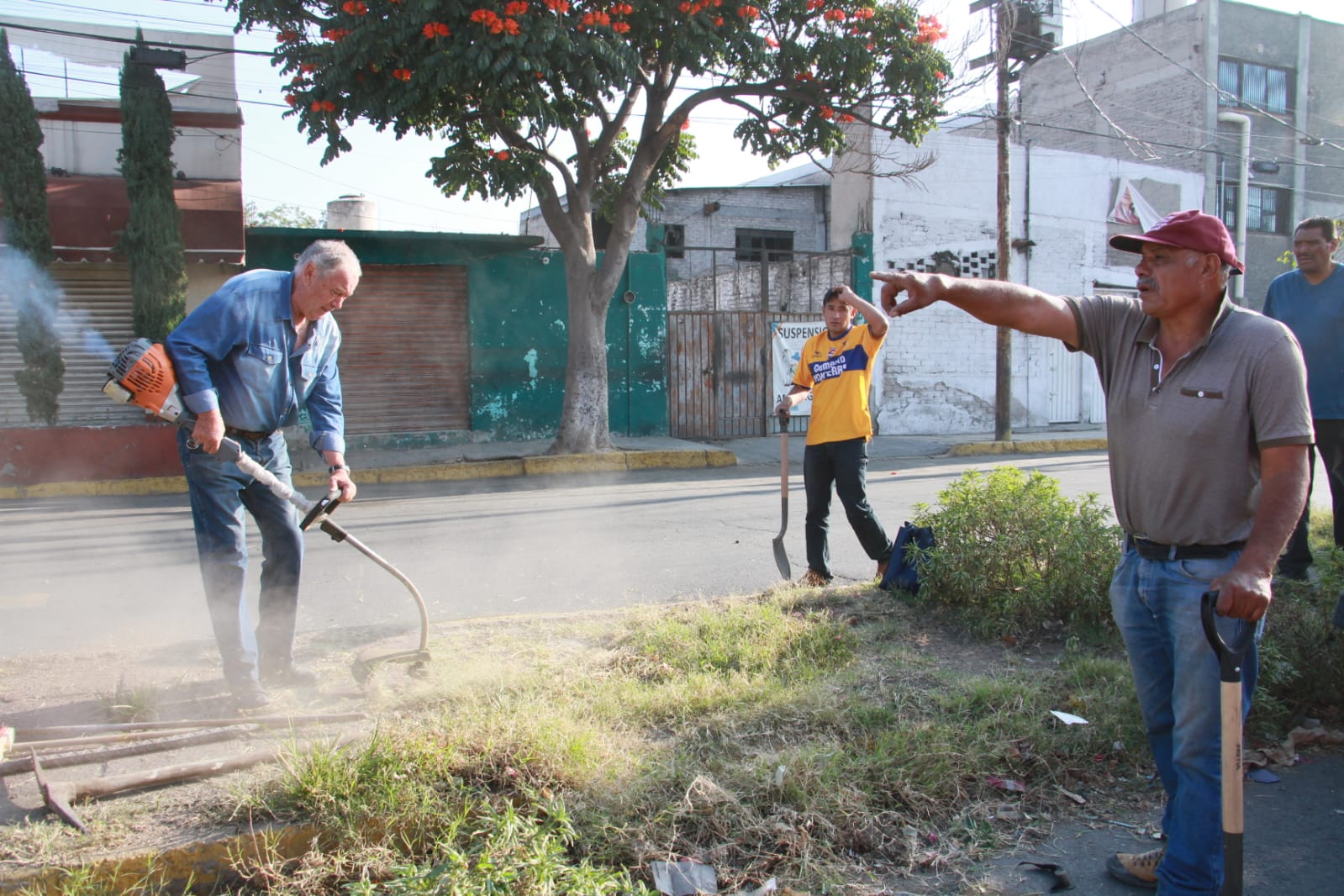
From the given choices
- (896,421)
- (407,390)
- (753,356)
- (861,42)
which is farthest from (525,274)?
(896,421)

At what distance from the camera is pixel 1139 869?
2.80 metres

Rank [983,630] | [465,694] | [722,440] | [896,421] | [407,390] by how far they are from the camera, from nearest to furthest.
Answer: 1. [465,694]
2. [983,630]
3. [407,390]
4. [722,440]
5. [896,421]

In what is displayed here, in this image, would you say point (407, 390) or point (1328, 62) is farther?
point (1328, 62)

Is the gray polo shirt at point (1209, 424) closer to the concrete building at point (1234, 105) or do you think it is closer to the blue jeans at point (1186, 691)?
the blue jeans at point (1186, 691)

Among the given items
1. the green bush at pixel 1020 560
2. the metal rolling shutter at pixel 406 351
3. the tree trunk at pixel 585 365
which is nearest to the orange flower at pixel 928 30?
the tree trunk at pixel 585 365

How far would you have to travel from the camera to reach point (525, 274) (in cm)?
1580

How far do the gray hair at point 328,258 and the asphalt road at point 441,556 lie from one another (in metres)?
1.88

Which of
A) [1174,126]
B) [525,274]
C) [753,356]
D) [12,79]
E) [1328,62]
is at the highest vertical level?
[1328,62]

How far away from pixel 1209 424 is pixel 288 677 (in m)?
3.43

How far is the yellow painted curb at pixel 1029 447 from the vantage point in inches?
627

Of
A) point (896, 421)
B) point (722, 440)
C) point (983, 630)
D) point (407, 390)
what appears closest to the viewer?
point (983, 630)

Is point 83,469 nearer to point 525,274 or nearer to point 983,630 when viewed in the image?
point 525,274

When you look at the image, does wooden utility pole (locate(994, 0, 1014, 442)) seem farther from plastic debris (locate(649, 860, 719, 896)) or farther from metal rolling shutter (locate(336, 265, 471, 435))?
plastic debris (locate(649, 860, 719, 896))

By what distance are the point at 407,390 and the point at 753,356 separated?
5955mm
